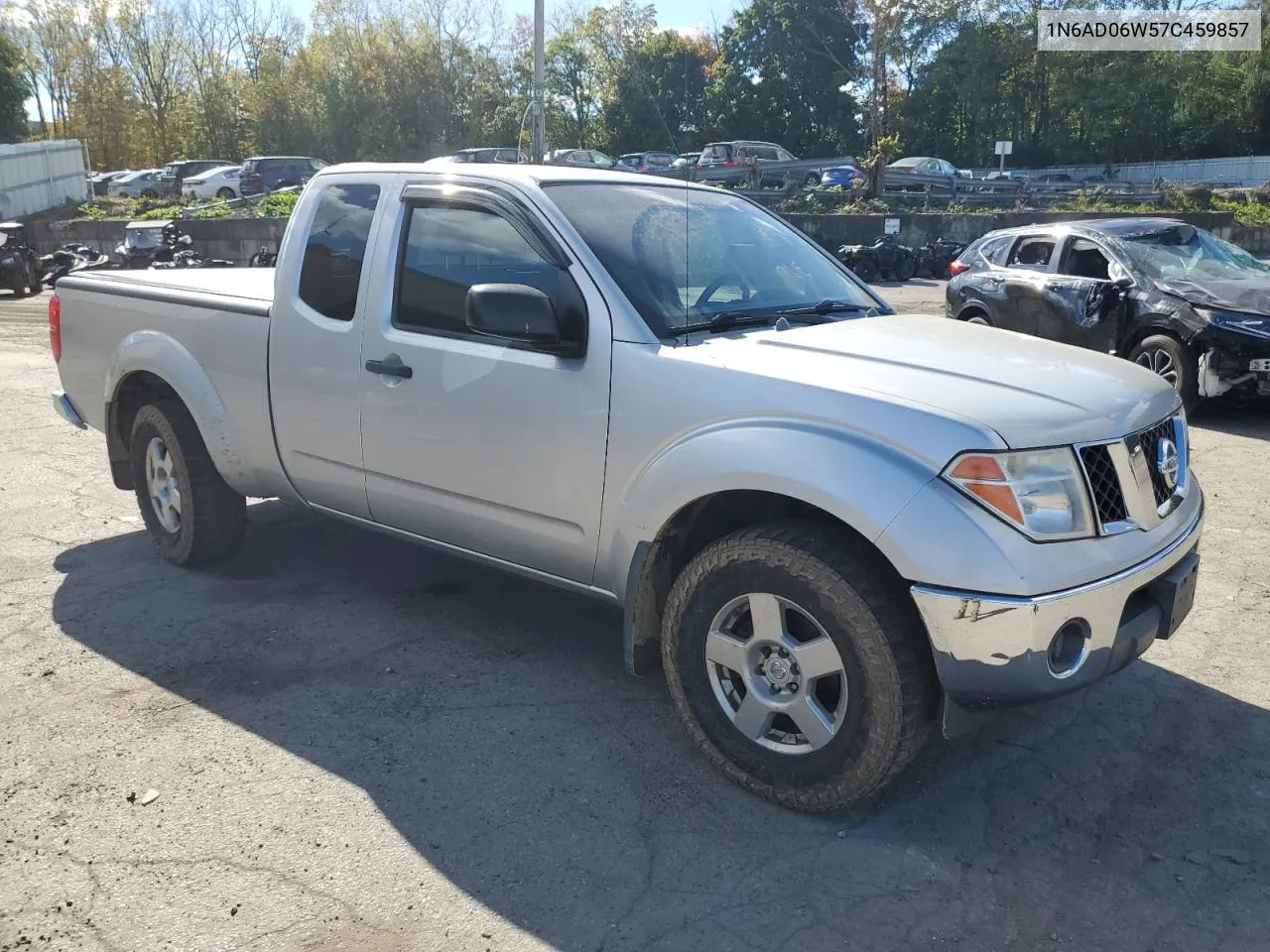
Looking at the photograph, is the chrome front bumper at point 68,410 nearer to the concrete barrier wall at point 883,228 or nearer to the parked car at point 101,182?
the concrete barrier wall at point 883,228

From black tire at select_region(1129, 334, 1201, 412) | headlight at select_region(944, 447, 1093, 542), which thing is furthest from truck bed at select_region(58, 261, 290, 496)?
Answer: black tire at select_region(1129, 334, 1201, 412)

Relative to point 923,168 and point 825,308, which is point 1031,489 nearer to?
point 825,308

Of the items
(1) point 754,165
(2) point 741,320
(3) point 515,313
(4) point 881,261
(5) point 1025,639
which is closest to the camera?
(5) point 1025,639

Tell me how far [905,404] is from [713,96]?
5437 centimetres

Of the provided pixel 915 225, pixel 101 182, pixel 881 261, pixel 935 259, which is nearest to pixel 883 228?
pixel 915 225

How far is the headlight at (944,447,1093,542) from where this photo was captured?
2.82 m

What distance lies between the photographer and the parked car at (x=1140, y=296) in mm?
8469

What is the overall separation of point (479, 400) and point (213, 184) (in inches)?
1466

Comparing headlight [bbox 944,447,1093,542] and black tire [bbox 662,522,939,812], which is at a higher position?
headlight [bbox 944,447,1093,542]

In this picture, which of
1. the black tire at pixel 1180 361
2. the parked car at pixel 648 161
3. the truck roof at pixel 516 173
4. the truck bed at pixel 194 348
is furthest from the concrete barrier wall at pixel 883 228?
the truck roof at pixel 516 173

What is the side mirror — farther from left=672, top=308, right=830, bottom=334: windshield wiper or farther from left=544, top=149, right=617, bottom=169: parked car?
left=544, top=149, right=617, bottom=169: parked car

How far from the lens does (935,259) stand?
76.4 ft

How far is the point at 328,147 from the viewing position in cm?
5616

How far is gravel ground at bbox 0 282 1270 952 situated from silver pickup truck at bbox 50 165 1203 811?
0.34 metres
